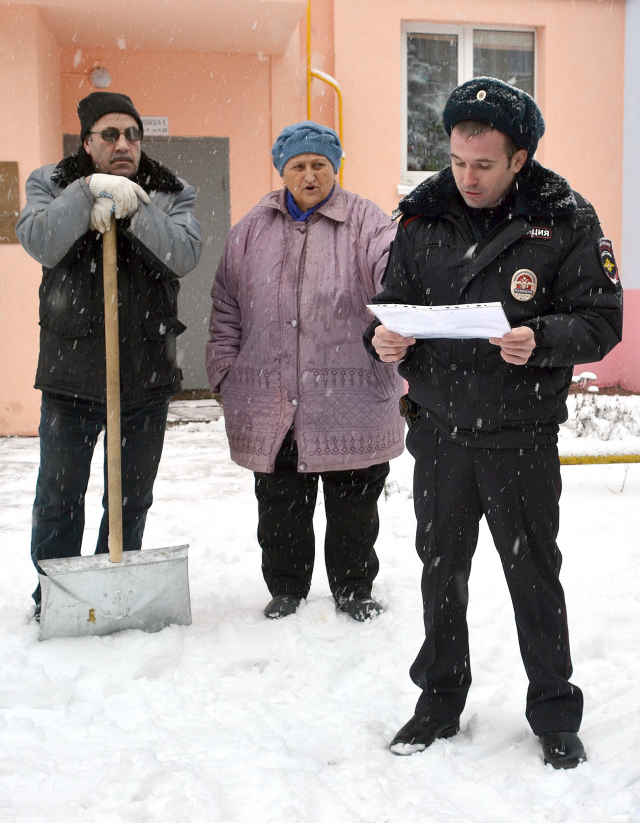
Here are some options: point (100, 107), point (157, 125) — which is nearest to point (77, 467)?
point (100, 107)

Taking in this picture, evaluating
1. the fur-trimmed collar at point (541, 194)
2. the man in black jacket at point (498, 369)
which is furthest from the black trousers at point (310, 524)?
the fur-trimmed collar at point (541, 194)

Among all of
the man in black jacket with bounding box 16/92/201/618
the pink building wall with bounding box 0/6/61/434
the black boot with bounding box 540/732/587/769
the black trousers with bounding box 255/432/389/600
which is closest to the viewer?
the black boot with bounding box 540/732/587/769

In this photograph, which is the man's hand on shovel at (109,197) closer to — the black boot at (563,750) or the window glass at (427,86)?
the black boot at (563,750)

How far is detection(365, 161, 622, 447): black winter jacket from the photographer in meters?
2.02

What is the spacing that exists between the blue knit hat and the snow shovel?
693 mm

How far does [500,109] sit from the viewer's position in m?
1.97

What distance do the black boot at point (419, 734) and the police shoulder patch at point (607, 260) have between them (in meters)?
1.31

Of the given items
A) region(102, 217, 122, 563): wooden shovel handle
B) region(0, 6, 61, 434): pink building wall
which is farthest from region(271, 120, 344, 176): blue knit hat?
region(0, 6, 61, 434): pink building wall

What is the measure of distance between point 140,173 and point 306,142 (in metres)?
0.64

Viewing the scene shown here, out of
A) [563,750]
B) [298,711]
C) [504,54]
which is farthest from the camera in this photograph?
[504,54]

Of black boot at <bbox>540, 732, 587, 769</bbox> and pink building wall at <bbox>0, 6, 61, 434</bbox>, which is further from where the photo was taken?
pink building wall at <bbox>0, 6, 61, 434</bbox>

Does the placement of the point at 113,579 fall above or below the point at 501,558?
below

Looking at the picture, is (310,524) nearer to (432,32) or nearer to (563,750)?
(563,750)

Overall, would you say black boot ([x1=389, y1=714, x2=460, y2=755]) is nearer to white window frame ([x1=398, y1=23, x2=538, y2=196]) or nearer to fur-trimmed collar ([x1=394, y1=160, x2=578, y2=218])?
fur-trimmed collar ([x1=394, y1=160, x2=578, y2=218])
